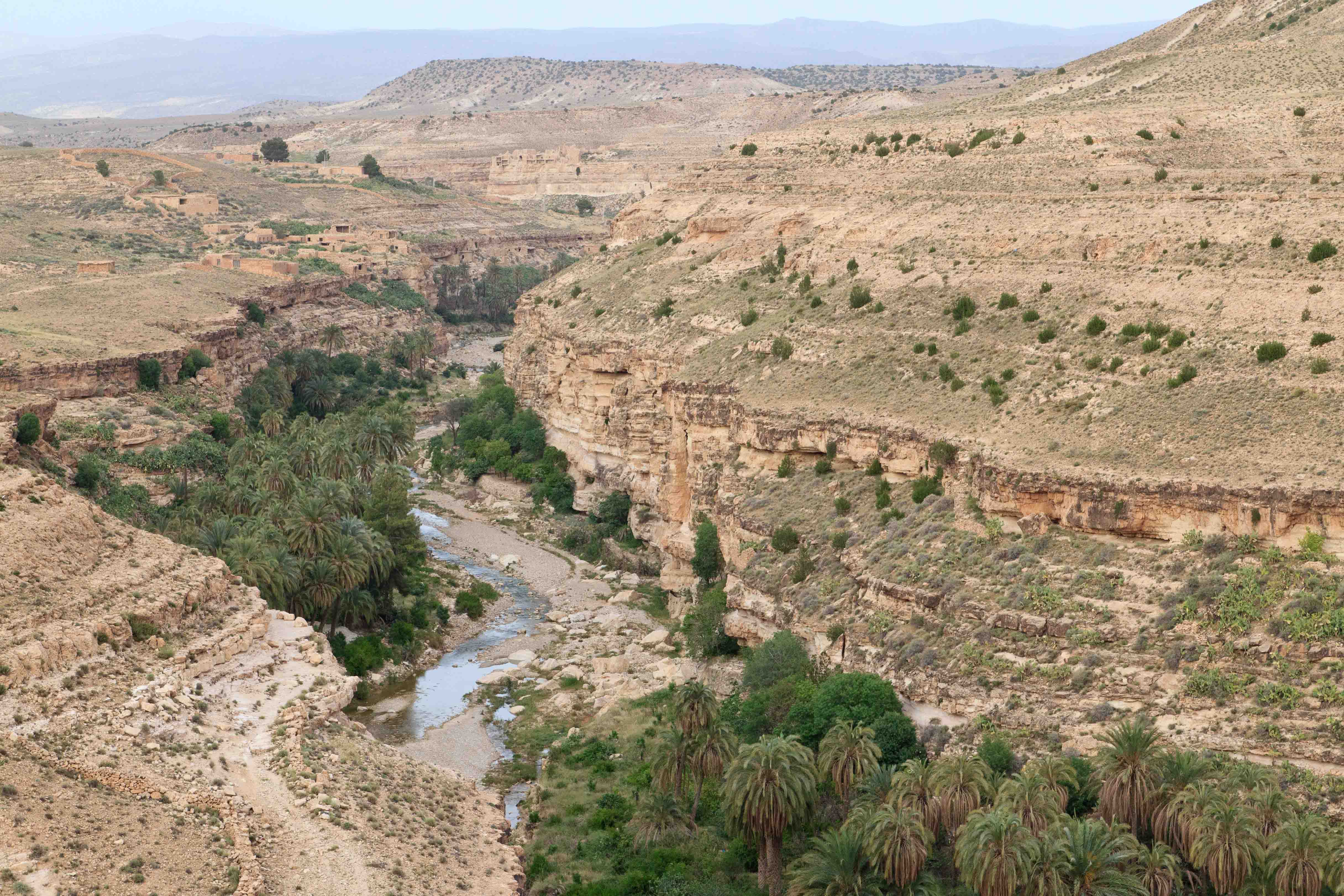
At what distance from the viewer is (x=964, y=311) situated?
5569 centimetres

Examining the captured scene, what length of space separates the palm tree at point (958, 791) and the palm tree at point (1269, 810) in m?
5.54

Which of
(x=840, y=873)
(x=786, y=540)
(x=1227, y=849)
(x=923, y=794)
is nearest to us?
(x=1227, y=849)

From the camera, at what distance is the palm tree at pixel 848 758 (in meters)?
37.2

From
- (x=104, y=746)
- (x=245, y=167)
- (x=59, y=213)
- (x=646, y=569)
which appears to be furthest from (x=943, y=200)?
(x=245, y=167)

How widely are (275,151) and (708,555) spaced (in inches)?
5074

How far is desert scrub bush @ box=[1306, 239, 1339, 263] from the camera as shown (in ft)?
160

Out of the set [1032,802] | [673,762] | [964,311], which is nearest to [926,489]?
[964,311]

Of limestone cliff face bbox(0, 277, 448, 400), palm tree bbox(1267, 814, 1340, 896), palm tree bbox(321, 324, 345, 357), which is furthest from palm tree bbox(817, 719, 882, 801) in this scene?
palm tree bbox(321, 324, 345, 357)

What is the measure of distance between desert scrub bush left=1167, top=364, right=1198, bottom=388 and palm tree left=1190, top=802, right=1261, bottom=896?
16.8m

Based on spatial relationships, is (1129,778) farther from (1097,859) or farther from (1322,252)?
(1322,252)

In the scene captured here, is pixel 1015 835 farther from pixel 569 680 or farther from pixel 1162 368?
pixel 569 680

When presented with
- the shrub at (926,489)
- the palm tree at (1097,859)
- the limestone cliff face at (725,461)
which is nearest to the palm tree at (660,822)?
the limestone cliff face at (725,461)

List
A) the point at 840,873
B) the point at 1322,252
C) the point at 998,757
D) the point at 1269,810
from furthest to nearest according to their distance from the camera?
the point at 1322,252, the point at 998,757, the point at 840,873, the point at 1269,810

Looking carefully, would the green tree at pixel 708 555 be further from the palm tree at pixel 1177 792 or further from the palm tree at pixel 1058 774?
the palm tree at pixel 1177 792
